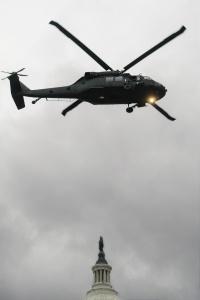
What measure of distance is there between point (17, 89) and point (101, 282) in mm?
128522

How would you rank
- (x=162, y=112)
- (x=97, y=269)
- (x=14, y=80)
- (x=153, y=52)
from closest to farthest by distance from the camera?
(x=153, y=52)
(x=162, y=112)
(x=14, y=80)
(x=97, y=269)

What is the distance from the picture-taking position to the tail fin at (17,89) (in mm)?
45781

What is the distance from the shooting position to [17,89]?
45938 mm

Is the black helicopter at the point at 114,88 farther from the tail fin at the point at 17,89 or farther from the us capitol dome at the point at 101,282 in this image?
the us capitol dome at the point at 101,282

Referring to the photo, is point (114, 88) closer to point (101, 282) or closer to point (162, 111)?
point (162, 111)

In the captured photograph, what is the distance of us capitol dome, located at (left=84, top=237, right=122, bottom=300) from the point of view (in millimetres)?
156375

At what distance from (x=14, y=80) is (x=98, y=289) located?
125 m

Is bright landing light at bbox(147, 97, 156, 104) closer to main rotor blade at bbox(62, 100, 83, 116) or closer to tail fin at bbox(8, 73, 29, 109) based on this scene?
main rotor blade at bbox(62, 100, 83, 116)

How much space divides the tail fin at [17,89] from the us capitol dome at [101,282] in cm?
11769

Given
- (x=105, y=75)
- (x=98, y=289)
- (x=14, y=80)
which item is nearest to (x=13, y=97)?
(x=14, y=80)

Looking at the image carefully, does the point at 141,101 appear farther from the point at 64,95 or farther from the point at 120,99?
the point at 64,95

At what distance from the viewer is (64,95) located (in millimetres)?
43031

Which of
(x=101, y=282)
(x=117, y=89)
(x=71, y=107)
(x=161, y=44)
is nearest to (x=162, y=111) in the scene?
(x=117, y=89)

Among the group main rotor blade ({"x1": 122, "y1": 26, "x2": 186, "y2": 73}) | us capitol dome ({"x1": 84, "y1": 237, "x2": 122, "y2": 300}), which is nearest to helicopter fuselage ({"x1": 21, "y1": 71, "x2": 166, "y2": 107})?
main rotor blade ({"x1": 122, "y1": 26, "x2": 186, "y2": 73})
